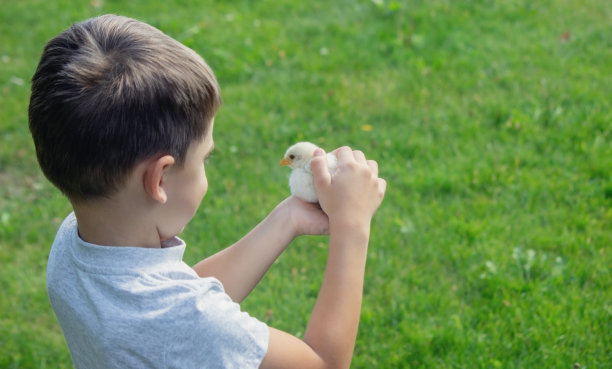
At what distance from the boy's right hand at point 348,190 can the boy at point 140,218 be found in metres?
0.03

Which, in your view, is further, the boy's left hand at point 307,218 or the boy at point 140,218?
the boy's left hand at point 307,218

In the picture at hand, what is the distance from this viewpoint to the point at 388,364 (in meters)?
2.83

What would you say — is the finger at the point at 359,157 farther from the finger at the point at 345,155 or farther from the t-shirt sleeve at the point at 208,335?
the t-shirt sleeve at the point at 208,335

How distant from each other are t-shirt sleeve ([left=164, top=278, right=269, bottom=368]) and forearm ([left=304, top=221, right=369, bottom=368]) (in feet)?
0.63

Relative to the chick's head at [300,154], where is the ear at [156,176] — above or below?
below

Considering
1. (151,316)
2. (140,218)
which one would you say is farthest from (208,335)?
(140,218)

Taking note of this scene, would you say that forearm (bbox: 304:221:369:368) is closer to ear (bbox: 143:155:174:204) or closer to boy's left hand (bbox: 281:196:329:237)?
boy's left hand (bbox: 281:196:329:237)

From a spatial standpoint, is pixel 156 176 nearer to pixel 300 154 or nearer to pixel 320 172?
pixel 320 172

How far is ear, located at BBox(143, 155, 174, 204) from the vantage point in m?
1.46

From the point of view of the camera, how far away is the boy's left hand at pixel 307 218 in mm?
1941

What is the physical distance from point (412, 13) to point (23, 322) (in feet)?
13.3

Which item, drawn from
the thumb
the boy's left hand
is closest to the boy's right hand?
the thumb

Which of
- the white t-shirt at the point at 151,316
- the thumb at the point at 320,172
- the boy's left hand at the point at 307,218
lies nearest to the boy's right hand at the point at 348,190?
the thumb at the point at 320,172

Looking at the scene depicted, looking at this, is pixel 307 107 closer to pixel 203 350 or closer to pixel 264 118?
pixel 264 118
